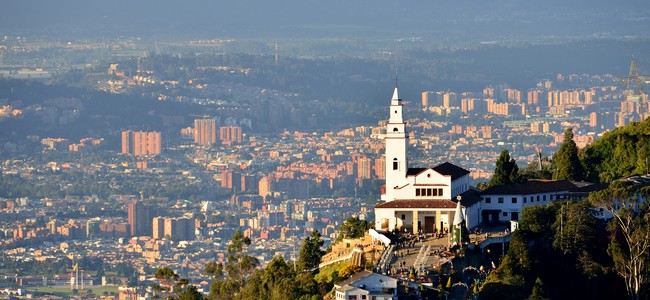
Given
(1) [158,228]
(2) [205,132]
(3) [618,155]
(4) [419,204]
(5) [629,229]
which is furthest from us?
(2) [205,132]

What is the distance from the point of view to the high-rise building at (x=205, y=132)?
140 metres

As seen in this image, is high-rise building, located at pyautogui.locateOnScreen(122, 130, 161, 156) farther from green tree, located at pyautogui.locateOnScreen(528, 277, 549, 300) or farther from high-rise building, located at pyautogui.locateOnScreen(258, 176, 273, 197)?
green tree, located at pyautogui.locateOnScreen(528, 277, 549, 300)

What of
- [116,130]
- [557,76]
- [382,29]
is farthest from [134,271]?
[382,29]

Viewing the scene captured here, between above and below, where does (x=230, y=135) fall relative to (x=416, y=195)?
below

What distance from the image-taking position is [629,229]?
1590 inches

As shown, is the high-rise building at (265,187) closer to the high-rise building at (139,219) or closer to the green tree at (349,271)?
the high-rise building at (139,219)

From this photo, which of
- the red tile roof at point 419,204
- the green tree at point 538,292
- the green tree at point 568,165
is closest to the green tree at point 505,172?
the green tree at point 568,165

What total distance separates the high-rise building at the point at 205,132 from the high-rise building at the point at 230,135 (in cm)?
44

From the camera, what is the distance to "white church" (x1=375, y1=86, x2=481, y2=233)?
42.5 metres

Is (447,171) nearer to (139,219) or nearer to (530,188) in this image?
(530,188)

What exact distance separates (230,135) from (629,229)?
100799 mm

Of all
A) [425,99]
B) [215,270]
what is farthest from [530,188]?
[425,99]

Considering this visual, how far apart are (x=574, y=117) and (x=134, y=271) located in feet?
166

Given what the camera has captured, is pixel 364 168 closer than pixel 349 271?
No
